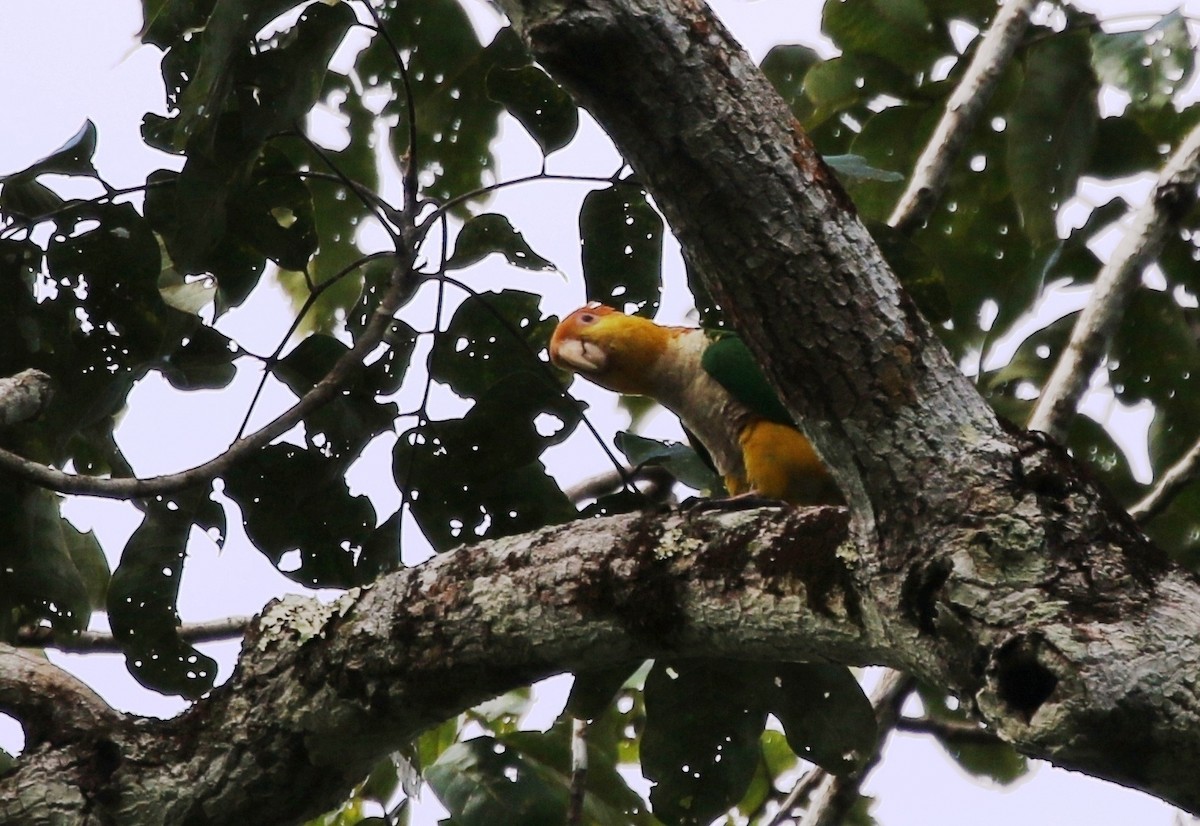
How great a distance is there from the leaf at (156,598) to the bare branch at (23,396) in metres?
0.35

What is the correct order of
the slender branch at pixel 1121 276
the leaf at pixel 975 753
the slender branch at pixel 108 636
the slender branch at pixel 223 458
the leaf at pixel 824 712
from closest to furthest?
the slender branch at pixel 223 458 < the leaf at pixel 824 712 < the slender branch at pixel 1121 276 < the slender branch at pixel 108 636 < the leaf at pixel 975 753

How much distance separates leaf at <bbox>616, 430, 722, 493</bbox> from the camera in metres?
2.83

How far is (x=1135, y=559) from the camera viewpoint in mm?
1562

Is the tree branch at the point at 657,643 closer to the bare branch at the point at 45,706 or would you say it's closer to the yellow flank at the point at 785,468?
the bare branch at the point at 45,706

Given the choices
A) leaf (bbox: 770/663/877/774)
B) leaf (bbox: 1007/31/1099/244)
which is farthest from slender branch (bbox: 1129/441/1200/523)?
leaf (bbox: 770/663/877/774)

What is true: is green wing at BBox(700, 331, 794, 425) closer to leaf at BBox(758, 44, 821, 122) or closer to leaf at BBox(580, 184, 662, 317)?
leaf at BBox(580, 184, 662, 317)

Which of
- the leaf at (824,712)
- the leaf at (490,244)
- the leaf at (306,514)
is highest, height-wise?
the leaf at (490,244)

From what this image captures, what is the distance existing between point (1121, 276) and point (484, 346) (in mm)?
1406

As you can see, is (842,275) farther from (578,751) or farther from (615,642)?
(578,751)

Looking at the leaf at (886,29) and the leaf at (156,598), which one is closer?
the leaf at (156,598)

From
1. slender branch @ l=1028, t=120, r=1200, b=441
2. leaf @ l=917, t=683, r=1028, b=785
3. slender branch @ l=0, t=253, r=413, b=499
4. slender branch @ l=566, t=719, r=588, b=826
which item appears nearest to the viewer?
slender branch @ l=0, t=253, r=413, b=499

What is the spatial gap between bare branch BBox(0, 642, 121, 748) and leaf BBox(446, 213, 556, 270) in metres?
1.20

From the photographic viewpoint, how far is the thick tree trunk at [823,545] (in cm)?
147

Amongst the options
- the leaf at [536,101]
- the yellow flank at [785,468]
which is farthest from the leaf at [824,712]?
the leaf at [536,101]
